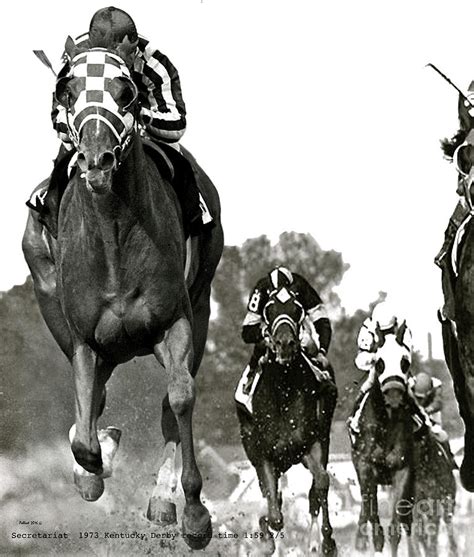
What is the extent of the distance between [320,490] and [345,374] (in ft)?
42.0

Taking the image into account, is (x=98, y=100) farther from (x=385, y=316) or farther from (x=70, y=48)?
(x=385, y=316)

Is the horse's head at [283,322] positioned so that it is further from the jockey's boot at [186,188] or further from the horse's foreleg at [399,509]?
the jockey's boot at [186,188]

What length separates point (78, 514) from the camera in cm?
1620

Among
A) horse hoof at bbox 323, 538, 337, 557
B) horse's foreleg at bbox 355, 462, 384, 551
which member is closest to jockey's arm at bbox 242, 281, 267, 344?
horse's foreleg at bbox 355, 462, 384, 551

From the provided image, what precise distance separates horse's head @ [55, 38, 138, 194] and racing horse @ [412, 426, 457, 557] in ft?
20.4

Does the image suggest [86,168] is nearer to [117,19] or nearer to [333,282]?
[117,19]

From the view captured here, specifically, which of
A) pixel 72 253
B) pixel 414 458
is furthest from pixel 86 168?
pixel 414 458

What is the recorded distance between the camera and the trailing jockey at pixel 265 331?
14.8 m

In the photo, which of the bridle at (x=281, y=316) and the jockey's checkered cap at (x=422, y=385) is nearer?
the bridle at (x=281, y=316)

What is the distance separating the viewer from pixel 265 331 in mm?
14609

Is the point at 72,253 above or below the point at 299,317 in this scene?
below

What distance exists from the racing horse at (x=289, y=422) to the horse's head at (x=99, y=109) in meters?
5.16

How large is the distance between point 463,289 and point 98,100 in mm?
3014

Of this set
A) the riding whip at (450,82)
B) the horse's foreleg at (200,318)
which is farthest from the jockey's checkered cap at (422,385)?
the riding whip at (450,82)
